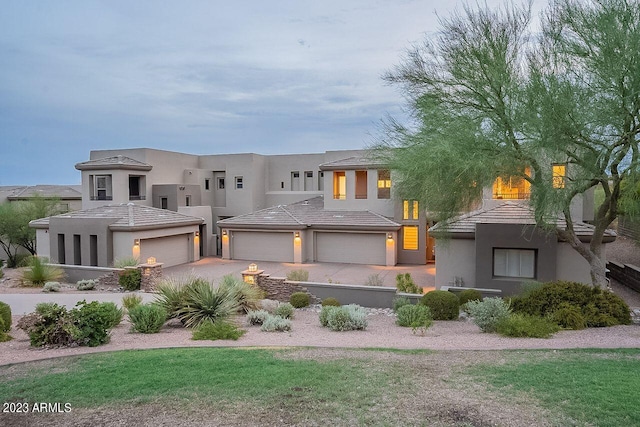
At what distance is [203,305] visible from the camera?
11.2 m

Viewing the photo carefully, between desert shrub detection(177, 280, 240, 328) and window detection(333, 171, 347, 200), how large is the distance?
14935 millimetres

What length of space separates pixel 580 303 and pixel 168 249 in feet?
64.1

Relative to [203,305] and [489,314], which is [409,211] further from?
[203,305]

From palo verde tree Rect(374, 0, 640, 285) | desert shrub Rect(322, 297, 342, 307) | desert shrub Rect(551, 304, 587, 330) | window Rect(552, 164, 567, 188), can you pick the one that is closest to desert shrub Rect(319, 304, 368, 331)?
desert shrub Rect(322, 297, 342, 307)

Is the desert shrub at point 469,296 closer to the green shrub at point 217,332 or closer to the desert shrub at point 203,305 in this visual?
the desert shrub at point 203,305

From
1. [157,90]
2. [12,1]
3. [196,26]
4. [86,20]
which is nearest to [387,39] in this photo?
[196,26]

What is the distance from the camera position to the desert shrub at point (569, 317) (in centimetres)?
1034

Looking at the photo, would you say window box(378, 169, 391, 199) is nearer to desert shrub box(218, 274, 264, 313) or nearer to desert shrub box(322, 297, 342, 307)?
desert shrub box(322, 297, 342, 307)

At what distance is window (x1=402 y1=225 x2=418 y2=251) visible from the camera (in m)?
23.8

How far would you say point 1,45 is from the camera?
81.5ft

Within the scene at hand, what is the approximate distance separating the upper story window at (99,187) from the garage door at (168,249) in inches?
231

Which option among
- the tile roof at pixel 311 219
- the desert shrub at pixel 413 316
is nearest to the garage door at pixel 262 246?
the tile roof at pixel 311 219

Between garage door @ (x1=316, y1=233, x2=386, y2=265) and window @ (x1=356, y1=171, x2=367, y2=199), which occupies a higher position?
window @ (x1=356, y1=171, x2=367, y2=199)

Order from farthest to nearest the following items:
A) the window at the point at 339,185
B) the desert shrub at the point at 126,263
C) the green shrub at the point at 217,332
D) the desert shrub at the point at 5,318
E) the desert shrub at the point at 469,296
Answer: the window at the point at 339,185, the desert shrub at the point at 126,263, the desert shrub at the point at 469,296, the desert shrub at the point at 5,318, the green shrub at the point at 217,332
